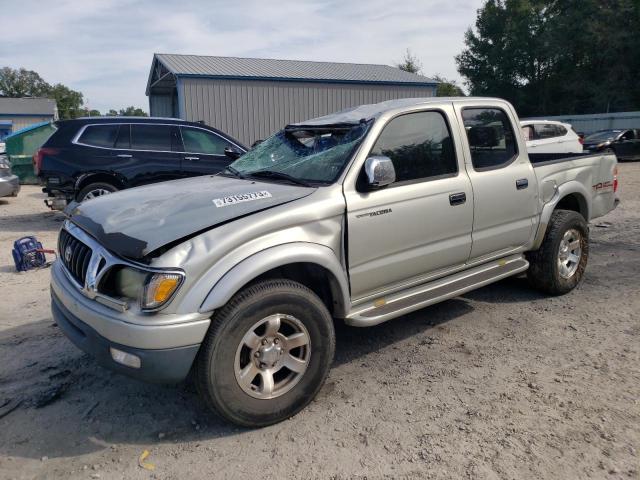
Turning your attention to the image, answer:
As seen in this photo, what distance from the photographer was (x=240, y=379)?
2902 millimetres

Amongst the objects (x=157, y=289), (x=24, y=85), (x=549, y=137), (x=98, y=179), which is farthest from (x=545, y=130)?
(x=24, y=85)

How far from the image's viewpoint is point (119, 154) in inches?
348

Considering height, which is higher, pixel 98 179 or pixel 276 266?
pixel 98 179

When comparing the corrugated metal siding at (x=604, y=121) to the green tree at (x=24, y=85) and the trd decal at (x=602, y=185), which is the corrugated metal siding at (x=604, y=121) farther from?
the green tree at (x=24, y=85)

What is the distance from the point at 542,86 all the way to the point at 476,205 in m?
45.8

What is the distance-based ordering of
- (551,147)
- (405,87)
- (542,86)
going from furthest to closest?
(542,86) → (405,87) → (551,147)

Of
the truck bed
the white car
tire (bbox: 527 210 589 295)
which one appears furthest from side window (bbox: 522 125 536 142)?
tire (bbox: 527 210 589 295)

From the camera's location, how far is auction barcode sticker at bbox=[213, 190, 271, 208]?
3135 mm

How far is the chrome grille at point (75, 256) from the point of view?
3.12m

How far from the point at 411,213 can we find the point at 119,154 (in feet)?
22.1

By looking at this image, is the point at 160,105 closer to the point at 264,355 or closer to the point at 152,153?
the point at 152,153

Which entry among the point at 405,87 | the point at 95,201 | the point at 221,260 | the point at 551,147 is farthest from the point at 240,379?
the point at 405,87

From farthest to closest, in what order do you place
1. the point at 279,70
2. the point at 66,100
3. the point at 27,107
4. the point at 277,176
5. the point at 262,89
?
1. the point at 66,100
2. the point at 27,107
3. the point at 279,70
4. the point at 262,89
5. the point at 277,176

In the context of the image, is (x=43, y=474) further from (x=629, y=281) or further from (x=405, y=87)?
(x=405, y=87)
